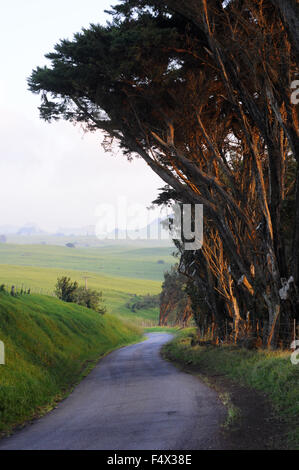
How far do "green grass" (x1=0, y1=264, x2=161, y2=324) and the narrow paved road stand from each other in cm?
7709

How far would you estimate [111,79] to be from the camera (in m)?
14.7

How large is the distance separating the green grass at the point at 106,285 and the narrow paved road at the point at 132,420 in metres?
77.1

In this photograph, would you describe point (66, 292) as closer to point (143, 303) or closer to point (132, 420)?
point (132, 420)

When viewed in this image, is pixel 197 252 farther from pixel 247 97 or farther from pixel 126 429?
pixel 126 429

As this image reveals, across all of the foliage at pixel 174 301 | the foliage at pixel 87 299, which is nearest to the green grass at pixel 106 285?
the foliage at pixel 174 301

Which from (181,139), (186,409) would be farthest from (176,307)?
(186,409)

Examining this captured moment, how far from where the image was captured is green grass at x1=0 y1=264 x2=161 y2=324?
108125 millimetres

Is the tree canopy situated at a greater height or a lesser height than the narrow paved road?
greater

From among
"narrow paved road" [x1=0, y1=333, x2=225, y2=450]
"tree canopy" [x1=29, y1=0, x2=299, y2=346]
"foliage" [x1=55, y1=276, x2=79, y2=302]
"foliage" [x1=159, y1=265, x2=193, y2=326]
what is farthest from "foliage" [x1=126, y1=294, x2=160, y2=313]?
"narrow paved road" [x1=0, y1=333, x2=225, y2=450]

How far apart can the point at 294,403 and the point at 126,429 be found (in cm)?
329

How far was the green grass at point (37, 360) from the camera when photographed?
1096 cm

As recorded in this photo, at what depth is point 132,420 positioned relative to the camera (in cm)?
916

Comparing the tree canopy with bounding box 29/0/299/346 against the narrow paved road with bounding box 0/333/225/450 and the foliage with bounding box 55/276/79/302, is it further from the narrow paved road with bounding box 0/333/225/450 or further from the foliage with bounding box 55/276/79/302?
the foliage with bounding box 55/276/79/302

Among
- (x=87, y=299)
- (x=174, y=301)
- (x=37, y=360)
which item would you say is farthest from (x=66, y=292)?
(x=37, y=360)
